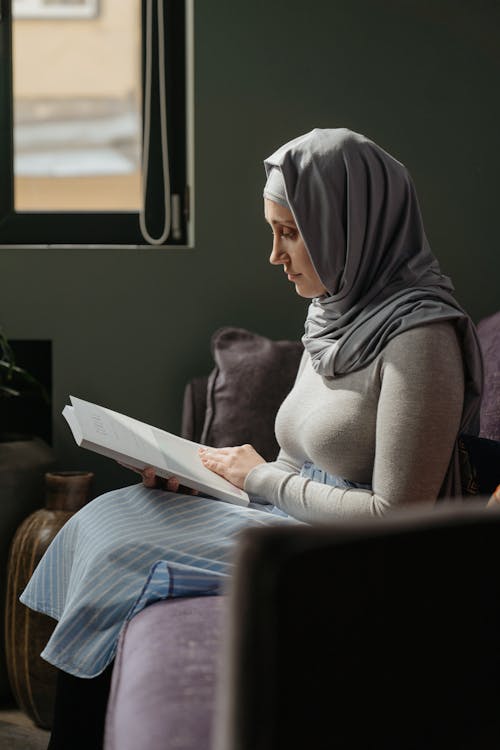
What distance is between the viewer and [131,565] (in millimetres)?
1276

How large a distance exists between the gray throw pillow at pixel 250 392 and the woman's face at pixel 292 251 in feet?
1.84

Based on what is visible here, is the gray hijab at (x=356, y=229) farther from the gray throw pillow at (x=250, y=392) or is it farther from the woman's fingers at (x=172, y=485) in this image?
the gray throw pillow at (x=250, y=392)

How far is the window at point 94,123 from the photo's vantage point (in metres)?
2.50

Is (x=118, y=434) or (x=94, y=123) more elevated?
(x=94, y=123)

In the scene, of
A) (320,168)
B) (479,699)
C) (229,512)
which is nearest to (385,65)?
(320,168)

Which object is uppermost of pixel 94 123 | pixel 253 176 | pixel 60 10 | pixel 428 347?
pixel 60 10

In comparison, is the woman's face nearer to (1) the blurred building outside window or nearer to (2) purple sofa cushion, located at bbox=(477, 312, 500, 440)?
(2) purple sofa cushion, located at bbox=(477, 312, 500, 440)

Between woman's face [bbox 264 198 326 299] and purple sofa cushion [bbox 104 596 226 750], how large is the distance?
1.97 ft

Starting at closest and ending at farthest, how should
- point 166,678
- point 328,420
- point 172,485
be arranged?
point 166,678, point 328,420, point 172,485

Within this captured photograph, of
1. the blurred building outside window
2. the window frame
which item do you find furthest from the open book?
the window frame

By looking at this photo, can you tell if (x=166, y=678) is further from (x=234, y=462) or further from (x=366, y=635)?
(x=234, y=462)

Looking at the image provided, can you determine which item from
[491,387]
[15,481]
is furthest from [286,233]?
[15,481]

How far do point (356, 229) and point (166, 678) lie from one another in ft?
2.62

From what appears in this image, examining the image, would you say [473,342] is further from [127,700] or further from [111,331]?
[111,331]
